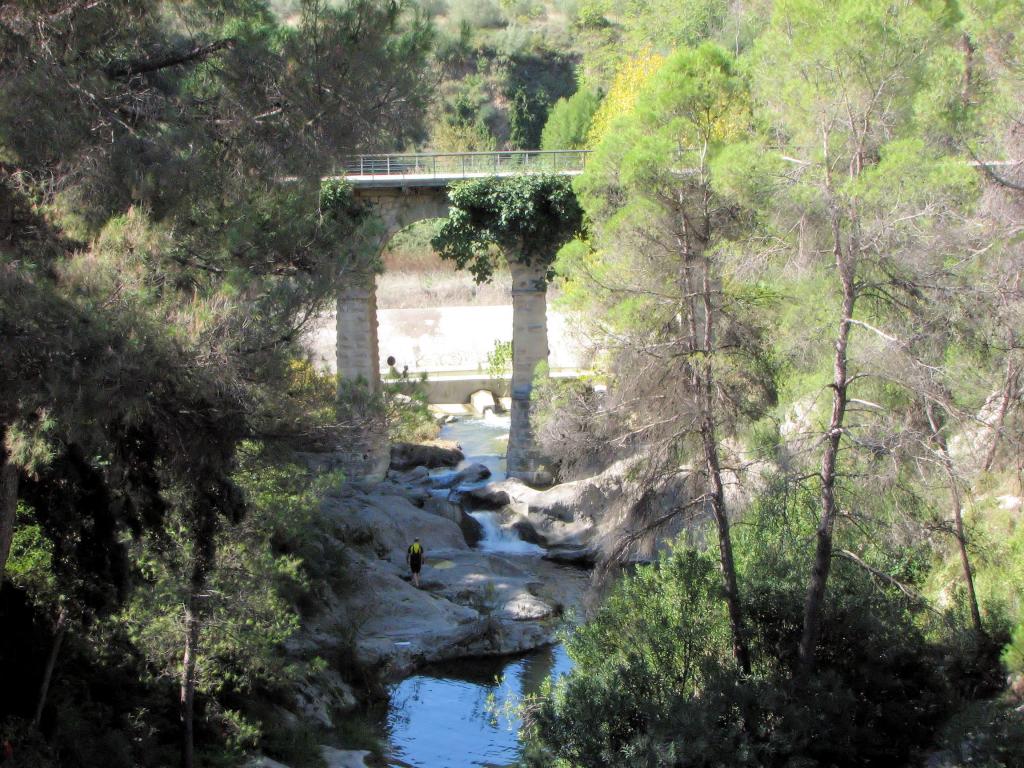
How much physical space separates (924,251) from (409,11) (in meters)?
4.35

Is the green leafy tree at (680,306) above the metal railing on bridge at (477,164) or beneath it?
beneath

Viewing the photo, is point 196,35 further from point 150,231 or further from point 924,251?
point 924,251

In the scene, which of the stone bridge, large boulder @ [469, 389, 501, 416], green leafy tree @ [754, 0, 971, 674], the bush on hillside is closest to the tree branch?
green leafy tree @ [754, 0, 971, 674]

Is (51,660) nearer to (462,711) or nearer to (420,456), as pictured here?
(462,711)

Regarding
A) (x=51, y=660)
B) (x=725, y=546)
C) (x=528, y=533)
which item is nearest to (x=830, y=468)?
(x=725, y=546)

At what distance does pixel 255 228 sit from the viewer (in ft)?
27.1

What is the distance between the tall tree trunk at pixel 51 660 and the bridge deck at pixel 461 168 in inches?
530

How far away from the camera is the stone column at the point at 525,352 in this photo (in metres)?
22.1

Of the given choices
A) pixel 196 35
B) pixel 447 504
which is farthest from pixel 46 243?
pixel 447 504

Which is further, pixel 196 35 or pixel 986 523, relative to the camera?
pixel 986 523

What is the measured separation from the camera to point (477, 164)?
21.7 meters

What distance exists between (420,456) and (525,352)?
10.6 ft

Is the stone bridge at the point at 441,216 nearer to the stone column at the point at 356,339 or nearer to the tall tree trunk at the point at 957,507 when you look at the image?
the stone column at the point at 356,339

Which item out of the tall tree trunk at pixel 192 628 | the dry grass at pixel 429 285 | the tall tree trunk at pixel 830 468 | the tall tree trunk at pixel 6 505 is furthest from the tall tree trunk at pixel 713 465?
the dry grass at pixel 429 285
